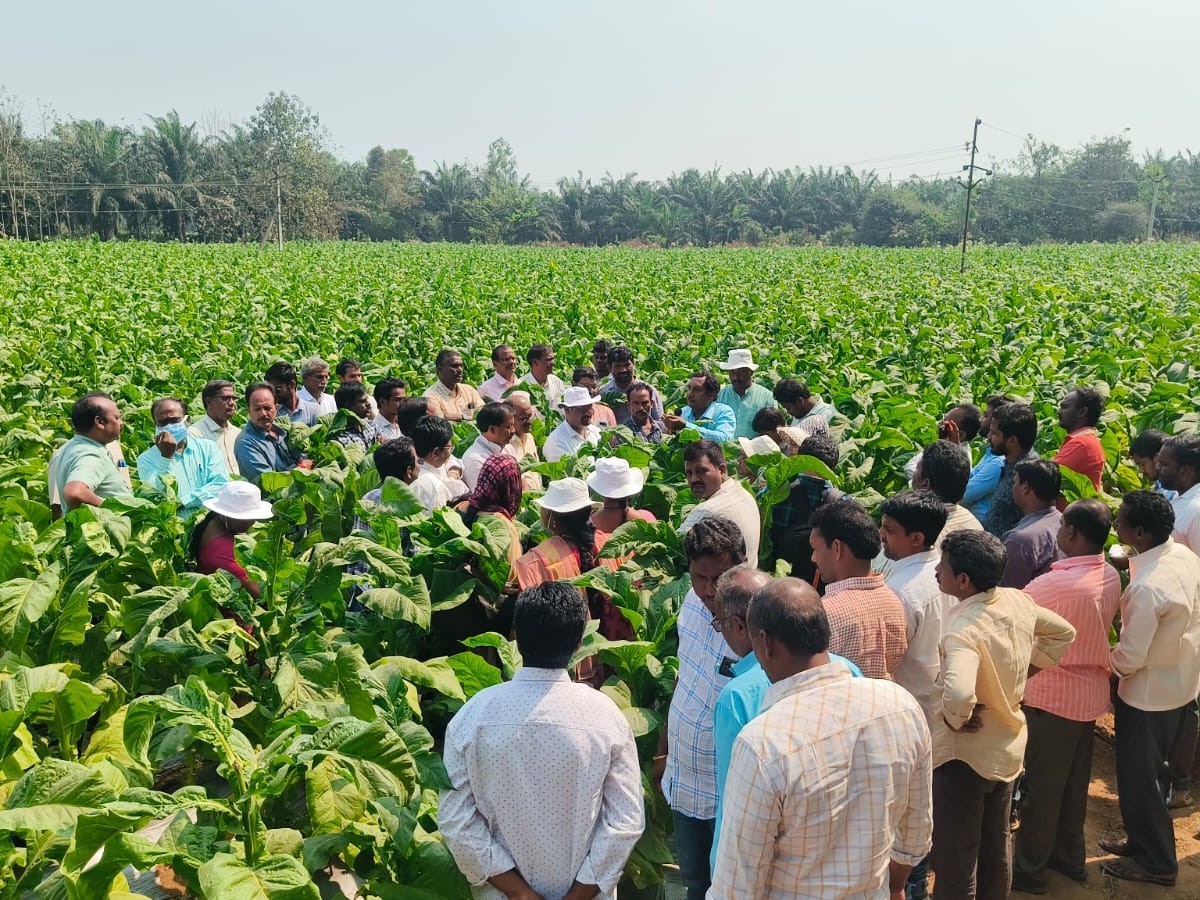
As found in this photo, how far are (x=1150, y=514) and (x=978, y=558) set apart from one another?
1346mm

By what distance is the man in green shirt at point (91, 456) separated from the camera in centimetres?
617

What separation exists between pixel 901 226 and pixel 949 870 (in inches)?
3386

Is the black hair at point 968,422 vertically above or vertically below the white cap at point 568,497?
above

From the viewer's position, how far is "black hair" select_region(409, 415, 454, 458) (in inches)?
249

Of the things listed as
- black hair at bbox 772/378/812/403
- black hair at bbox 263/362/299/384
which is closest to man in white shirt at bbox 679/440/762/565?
black hair at bbox 772/378/812/403

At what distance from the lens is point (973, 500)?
6.76 m

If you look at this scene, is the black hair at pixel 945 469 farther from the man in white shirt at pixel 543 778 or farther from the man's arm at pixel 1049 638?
the man in white shirt at pixel 543 778

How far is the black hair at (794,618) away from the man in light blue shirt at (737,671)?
0.30 ft

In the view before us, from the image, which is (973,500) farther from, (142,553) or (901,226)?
(901,226)

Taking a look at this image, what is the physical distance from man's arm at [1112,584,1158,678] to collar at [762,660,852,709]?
8.47 ft

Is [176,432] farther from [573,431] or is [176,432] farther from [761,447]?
[761,447]

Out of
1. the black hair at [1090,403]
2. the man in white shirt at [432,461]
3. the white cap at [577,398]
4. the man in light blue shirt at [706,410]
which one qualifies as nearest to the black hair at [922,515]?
the man in white shirt at [432,461]

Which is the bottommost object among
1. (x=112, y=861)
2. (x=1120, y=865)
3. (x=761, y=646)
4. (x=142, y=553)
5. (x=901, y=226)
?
(x=1120, y=865)

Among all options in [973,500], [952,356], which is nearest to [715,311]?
[952,356]
